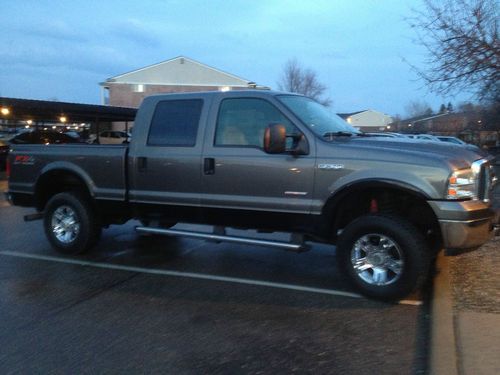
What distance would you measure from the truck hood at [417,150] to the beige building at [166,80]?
174 ft

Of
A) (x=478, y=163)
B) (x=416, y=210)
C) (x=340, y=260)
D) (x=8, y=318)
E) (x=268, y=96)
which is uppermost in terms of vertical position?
(x=268, y=96)

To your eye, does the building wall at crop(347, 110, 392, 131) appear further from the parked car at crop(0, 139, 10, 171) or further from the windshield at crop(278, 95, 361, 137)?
the windshield at crop(278, 95, 361, 137)

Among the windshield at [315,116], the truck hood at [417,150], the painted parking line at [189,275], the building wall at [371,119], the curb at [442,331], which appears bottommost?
the painted parking line at [189,275]

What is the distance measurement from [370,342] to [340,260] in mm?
1181

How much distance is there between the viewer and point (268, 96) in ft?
18.5

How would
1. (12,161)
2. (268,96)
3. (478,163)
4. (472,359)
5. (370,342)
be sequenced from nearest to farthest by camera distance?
1. (472,359)
2. (370,342)
3. (478,163)
4. (268,96)
5. (12,161)

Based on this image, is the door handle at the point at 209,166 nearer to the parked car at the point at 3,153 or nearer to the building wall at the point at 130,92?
the parked car at the point at 3,153

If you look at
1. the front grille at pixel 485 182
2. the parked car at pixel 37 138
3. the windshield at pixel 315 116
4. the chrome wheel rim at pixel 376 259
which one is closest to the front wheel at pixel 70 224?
the windshield at pixel 315 116

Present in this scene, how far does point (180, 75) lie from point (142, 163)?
53845 mm

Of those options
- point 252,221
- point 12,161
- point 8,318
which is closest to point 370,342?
point 252,221

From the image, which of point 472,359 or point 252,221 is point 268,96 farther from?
point 472,359

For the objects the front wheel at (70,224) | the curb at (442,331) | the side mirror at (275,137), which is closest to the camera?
the curb at (442,331)

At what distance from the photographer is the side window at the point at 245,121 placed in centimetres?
561

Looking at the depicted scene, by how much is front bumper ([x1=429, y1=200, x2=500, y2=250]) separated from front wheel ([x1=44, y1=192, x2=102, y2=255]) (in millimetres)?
4306
